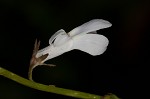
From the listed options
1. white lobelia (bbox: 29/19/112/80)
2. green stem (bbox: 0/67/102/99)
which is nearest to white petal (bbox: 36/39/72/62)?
white lobelia (bbox: 29/19/112/80)

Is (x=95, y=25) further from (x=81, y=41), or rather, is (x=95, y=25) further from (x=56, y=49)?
(x=56, y=49)

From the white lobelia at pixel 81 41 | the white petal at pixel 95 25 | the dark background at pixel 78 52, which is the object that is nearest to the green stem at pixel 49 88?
the white lobelia at pixel 81 41

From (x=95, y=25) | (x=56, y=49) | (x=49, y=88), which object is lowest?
(x=49, y=88)

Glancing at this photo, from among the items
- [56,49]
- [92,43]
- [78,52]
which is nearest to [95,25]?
[92,43]

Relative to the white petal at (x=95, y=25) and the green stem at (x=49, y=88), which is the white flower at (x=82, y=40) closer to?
the white petal at (x=95, y=25)

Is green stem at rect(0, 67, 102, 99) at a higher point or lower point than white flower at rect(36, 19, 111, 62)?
lower

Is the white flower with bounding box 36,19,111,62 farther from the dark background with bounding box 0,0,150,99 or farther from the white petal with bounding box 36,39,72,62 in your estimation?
the dark background with bounding box 0,0,150,99

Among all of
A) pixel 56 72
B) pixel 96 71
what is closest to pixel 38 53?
pixel 56 72

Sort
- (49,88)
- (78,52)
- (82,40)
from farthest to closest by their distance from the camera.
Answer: (78,52) → (82,40) → (49,88)
